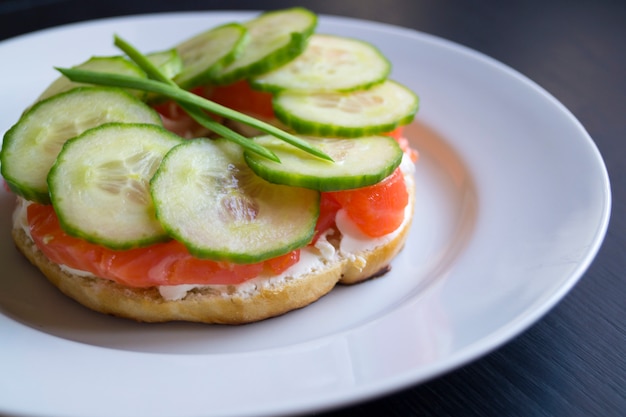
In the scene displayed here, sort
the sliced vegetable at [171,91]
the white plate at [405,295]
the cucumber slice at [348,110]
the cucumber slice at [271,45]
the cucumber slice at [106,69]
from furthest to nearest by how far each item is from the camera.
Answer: the cucumber slice at [271,45] < the cucumber slice at [106,69] < the cucumber slice at [348,110] < the sliced vegetable at [171,91] < the white plate at [405,295]

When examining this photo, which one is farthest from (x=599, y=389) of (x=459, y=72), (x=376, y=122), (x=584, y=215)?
(x=459, y=72)

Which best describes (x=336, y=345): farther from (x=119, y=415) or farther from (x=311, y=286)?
(x=119, y=415)

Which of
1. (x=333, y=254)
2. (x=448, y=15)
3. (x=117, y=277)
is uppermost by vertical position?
(x=117, y=277)

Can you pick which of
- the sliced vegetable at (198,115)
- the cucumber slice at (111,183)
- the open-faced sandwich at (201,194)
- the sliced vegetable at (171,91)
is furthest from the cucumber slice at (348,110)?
the cucumber slice at (111,183)

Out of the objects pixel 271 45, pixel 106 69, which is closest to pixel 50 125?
pixel 106 69

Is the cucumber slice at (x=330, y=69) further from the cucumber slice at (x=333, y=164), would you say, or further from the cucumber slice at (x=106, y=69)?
the cucumber slice at (x=106, y=69)

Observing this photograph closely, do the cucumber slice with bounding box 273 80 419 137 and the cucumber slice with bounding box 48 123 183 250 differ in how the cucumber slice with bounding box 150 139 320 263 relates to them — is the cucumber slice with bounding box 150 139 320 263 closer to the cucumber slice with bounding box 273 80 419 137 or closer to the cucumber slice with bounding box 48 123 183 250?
the cucumber slice with bounding box 48 123 183 250

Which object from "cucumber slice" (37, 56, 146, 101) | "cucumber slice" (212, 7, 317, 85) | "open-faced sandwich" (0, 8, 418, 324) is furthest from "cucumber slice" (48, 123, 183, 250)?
"cucumber slice" (212, 7, 317, 85)
